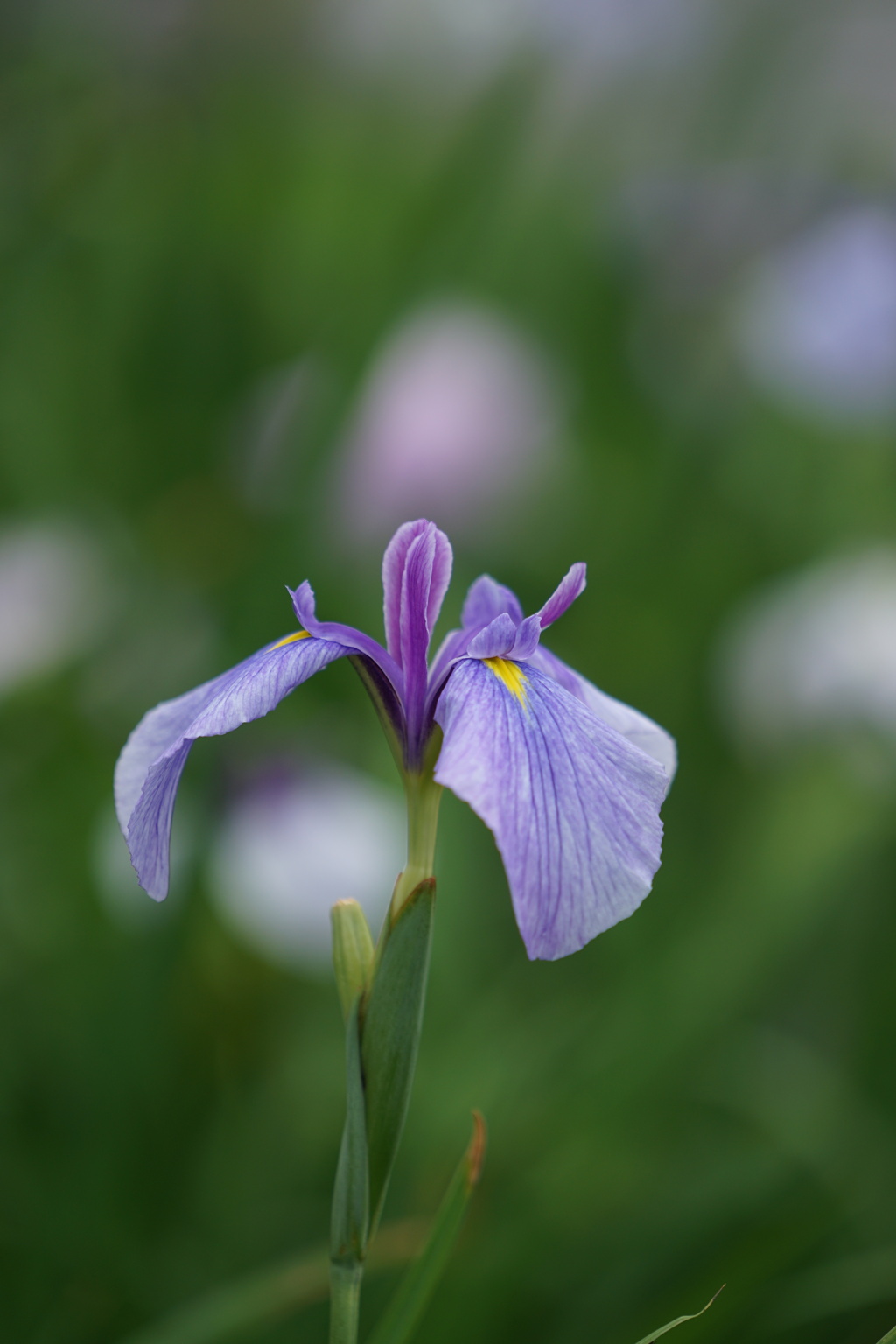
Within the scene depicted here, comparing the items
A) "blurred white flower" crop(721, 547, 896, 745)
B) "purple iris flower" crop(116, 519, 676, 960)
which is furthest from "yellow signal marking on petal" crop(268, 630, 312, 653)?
"blurred white flower" crop(721, 547, 896, 745)

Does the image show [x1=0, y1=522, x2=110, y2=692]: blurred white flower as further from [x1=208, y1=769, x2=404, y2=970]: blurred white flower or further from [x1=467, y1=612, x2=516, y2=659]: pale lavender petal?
[x1=467, y1=612, x2=516, y2=659]: pale lavender petal

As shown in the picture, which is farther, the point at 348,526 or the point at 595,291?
the point at 595,291

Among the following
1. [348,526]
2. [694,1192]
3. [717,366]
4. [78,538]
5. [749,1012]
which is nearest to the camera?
[694,1192]

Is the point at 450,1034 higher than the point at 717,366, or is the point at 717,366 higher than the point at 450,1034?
the point at 717,366

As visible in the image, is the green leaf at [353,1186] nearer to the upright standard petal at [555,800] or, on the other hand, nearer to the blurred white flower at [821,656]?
the upright standard petal at [555,800]

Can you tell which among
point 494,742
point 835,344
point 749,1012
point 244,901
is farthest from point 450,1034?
point 835,344

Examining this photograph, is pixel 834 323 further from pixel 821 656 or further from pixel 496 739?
pixel 496 739

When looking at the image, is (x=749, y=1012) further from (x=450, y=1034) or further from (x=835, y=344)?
(x=835, y=344)
